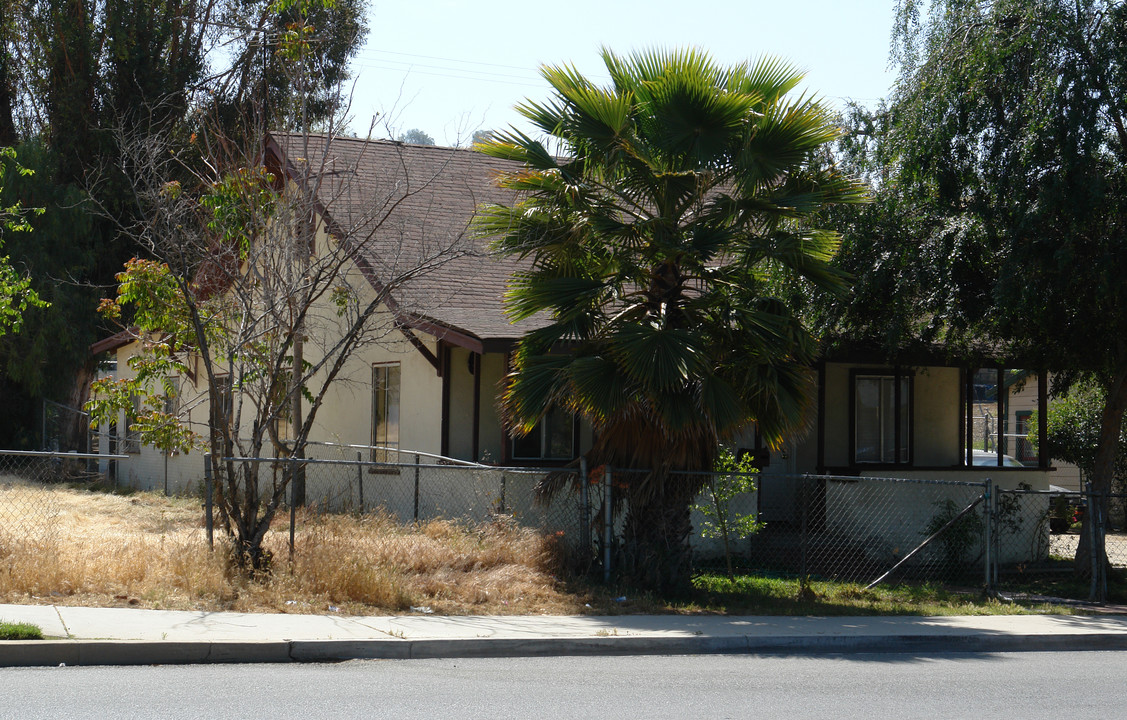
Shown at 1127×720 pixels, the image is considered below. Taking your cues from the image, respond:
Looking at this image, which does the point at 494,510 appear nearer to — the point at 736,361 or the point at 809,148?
the point at 736,361

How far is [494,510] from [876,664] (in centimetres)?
539

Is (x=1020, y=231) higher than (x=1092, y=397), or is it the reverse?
(x=1020, y=231)

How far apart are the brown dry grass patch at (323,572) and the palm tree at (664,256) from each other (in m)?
1.38

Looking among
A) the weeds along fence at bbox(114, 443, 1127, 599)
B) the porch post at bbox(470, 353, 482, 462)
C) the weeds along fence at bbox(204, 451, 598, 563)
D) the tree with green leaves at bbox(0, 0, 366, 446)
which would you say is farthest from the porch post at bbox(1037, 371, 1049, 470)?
the tree with green leaves at bbox(0, 0, 366, 446)

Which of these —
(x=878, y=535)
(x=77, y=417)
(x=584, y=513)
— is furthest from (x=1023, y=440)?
(x=77, y=417)

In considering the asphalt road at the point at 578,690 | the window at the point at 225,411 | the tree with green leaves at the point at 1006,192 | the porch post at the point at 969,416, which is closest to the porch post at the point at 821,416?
the tree with green leaves at the point at 1006,192

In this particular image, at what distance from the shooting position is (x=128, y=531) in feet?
48.1

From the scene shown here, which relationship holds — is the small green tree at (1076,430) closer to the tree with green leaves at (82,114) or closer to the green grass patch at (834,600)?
the green grass patch at (834,600)

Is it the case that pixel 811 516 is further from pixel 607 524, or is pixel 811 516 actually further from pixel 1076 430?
pixel 1076 430

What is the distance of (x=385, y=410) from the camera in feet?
58.6

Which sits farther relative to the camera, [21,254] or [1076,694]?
[21,254]

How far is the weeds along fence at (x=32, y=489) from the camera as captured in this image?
39.6ft

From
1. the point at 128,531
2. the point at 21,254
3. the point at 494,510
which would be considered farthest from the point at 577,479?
the point at 21,254

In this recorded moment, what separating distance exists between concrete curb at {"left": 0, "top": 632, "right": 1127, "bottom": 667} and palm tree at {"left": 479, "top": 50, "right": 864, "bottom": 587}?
226 cm
